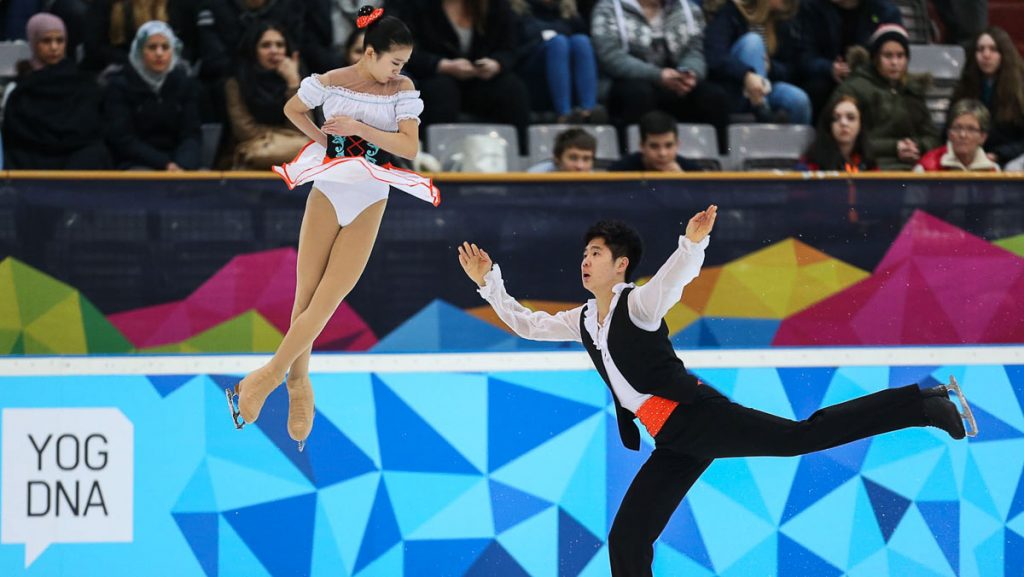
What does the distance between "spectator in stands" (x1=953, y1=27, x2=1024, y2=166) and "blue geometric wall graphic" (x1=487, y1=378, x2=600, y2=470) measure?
322 cm

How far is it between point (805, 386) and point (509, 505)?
4.67 feet

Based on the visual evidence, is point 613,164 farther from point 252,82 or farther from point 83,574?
point 83,574

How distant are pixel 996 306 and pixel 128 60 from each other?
438cm

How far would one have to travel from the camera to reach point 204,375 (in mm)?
6238

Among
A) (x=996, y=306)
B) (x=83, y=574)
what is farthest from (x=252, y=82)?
(x=996, y=306)

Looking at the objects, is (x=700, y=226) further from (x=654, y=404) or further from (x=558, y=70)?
(x=558, y=70)

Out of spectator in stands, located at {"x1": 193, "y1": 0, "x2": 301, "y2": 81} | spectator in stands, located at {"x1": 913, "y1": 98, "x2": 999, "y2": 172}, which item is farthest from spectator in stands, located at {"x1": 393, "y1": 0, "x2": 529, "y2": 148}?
spectator in stands, located at {"x1": 913, "y1": 98, "x2": 999, "y2": 172}

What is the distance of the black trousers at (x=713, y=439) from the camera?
533 centimetres

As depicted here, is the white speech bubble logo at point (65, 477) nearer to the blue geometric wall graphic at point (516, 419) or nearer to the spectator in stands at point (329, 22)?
the blue geometric wall graphic at point (516, 419)

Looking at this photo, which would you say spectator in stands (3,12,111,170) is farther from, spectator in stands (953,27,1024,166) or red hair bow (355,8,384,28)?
spectator in stands (953,27,1024,166)

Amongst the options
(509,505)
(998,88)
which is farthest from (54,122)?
(998,88)

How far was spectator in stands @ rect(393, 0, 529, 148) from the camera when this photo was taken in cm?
758

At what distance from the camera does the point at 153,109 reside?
6984mm

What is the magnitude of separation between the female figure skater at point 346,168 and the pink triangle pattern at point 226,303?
1445 millimetres
